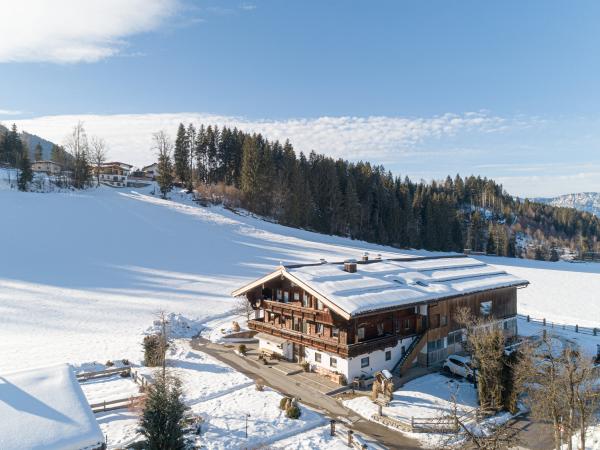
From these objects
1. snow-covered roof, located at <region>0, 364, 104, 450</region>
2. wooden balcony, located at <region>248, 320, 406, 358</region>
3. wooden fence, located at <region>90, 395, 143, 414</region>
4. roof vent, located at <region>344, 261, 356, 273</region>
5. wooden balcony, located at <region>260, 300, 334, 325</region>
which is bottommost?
wooden fence, located at <region>90, 395, 143, 414</region>

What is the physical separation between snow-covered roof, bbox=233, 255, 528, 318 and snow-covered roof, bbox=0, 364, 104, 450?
1438cm

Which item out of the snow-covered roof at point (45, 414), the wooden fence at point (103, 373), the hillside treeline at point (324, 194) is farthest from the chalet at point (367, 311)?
the hillside treeline at point (324, 194)

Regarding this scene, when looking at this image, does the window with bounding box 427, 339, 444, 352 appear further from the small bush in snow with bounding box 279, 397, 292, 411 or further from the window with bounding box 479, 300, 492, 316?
the small bush in snow with bounding box 279, 397, 292, 411

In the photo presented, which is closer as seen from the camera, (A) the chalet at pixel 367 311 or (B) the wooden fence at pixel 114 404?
(B) the wooden fence at pixel 114 404

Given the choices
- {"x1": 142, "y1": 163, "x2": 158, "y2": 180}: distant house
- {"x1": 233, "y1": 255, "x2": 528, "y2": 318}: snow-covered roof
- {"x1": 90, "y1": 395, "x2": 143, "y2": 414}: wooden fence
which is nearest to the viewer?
{"x1": 90, "y1": 395, "x2": 143, "y2": 414}: wooden fence

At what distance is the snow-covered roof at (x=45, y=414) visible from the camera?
Result: 14.1m

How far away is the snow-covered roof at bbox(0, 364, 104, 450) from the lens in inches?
555

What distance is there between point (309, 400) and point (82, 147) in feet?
322

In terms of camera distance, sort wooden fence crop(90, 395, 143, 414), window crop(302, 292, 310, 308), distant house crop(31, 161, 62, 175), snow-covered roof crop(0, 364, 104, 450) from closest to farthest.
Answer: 1. snow-covered roof crop(0, 364, 104, 450)
2. wooden fence crop(90, 395, 143, 414)
3. window crop(302, 292, 310, 308)
4. distant house crop(31, 161, 62, 175)

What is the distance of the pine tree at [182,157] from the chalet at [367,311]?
7747 centimetres

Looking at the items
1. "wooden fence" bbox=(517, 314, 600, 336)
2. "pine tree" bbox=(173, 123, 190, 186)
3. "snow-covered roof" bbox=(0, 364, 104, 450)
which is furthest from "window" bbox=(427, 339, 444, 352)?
"pine tree" bbox=(173, 123, 190, 186)

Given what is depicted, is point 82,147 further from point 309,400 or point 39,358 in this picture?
point 309,400

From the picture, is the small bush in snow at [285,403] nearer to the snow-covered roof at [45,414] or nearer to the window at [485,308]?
the snow-covered roof at [45,414]

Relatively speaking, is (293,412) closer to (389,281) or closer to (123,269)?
(389,281)
